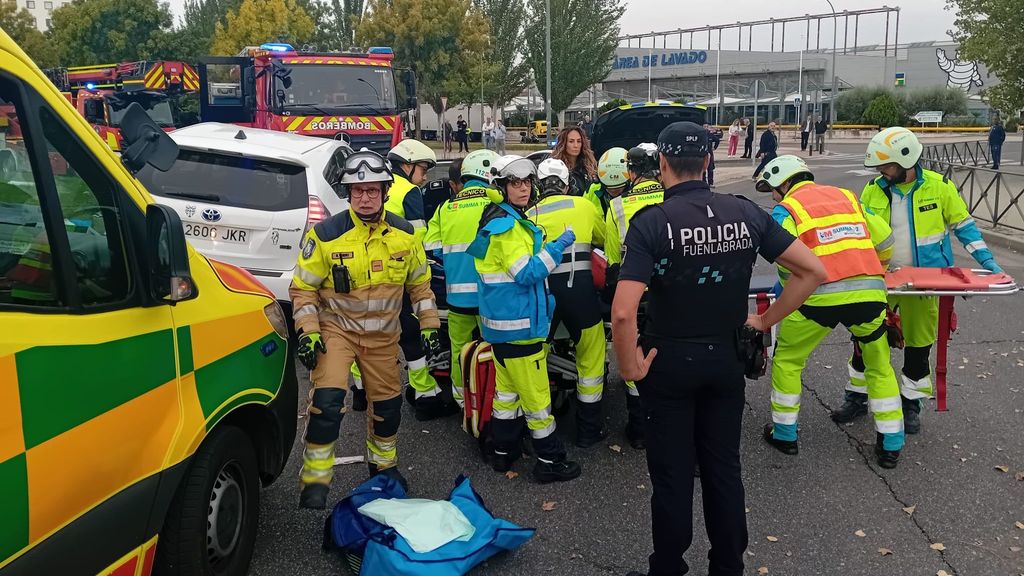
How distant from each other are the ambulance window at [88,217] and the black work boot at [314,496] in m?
1.67

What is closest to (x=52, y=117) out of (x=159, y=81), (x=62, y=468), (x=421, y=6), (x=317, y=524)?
(x=62, y=468)

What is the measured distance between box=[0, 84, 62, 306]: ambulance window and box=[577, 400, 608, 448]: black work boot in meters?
3.33

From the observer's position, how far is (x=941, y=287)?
458cm

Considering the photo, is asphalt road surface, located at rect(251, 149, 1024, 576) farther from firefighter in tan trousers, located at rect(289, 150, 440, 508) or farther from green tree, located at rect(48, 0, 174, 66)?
green tree, located at rect(48, 0, 174, 66)

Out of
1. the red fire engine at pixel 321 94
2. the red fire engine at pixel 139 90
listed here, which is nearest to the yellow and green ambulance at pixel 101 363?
the red fire engine at pixel 321 94

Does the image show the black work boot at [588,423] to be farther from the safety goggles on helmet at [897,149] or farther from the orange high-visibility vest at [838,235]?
the safety goggles on helmet at [897,149]

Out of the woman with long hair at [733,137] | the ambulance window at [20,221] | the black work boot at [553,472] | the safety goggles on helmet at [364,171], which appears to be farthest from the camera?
the woman with long hair at [733,137]

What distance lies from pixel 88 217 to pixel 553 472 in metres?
2.88

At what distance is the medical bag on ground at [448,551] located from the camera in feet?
10.7

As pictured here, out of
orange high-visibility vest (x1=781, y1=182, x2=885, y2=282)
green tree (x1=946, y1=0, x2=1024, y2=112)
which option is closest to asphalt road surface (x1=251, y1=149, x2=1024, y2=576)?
orange high-visibility vest (x1=781, y1=182, x2=885, y2=282)

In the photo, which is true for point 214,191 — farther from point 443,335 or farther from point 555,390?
point 555,390

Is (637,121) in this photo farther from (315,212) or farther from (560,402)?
(560,402)

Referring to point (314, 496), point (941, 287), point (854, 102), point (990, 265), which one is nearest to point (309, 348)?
point (314, 496)

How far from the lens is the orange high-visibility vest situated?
14.3 feet
